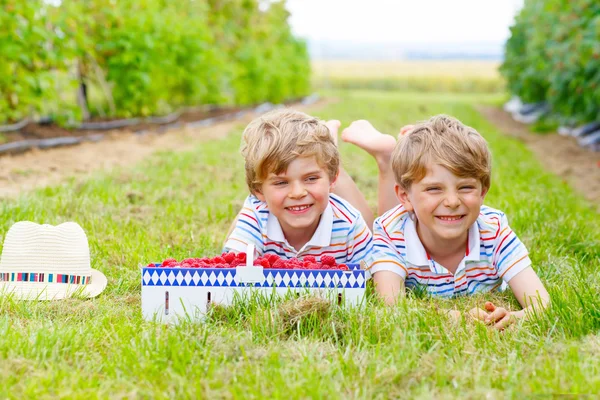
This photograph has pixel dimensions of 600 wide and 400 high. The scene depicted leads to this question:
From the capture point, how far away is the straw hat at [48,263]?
290 centimetres

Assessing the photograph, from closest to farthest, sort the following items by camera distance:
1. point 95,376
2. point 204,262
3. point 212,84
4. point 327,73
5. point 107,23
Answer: point 95,376 < point 204,262 < point 107,23 < point 212,84 < point 327,73

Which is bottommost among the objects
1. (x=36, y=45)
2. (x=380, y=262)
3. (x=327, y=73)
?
(x=327, y=73)

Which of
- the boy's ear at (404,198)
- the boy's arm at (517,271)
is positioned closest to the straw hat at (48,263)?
the boy's ear at (404,198)

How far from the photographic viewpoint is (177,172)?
241 inches

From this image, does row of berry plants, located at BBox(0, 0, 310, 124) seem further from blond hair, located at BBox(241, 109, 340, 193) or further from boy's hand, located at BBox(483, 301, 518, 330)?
boy's hand, located at BBox(483, 301, 518, 330)

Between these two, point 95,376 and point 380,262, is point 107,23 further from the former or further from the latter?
point 95,376

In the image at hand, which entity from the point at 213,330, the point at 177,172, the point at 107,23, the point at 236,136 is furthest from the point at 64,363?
the point at 107,23

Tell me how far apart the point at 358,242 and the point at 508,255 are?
70 cm

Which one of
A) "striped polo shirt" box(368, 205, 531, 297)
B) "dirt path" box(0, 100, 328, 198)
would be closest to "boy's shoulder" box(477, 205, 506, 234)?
"striped polo shirt" box(368, 205, 531, 297)

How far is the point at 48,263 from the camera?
118 inches

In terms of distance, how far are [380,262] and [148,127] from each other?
8357 mm

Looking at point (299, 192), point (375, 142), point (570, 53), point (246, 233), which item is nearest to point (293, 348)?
point (299, 192)

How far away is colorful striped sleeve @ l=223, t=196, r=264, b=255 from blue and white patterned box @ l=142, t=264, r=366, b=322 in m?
0.50

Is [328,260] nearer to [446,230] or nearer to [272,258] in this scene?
[272,258]
